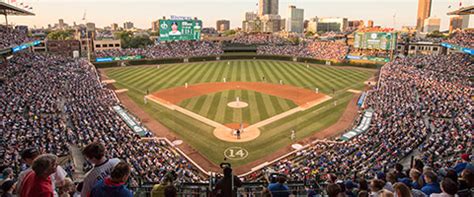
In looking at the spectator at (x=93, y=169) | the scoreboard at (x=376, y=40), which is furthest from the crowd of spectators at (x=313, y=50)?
the spectator at (x=93, y=169)

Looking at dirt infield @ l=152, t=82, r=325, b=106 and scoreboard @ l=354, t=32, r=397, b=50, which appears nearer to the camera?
dirt infield @ l=152, t=82, r=325, b=106

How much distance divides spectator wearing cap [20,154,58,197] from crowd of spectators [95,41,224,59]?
61119 millimetres

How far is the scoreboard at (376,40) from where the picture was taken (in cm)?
5662

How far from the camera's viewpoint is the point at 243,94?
36.6 metres

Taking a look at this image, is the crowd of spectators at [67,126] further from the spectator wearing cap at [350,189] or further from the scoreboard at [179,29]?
the scoreboard at [179,29]

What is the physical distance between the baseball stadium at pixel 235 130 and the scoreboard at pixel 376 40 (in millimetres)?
8306

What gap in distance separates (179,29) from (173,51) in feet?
17.7

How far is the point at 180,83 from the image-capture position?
4344 centimetres

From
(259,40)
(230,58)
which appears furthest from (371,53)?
(230,58)

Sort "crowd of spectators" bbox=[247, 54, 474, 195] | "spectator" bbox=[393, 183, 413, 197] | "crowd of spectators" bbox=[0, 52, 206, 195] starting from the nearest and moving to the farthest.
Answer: "spectator" bbox=[393, 183, 413, 197], "crowd of spectators" bbox=[247, 54, 474, 195], "crowd of spectators" bbox=[0, 52, 206, 195]

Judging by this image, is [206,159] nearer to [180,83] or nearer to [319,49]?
[180,83]

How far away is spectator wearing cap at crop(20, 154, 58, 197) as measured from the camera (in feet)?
13.5

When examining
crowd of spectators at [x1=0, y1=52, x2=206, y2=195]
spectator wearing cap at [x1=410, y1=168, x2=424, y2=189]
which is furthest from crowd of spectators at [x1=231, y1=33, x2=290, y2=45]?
spectator wearing cap at [x1=410, y1=168, x2=424, y2=189]

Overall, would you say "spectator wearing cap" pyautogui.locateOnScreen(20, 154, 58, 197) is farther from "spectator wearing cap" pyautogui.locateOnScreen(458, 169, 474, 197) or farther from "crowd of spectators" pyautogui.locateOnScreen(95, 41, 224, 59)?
"crowd of spectators" pyautogui.locateOnScreen(95, 41, 224, 59)
